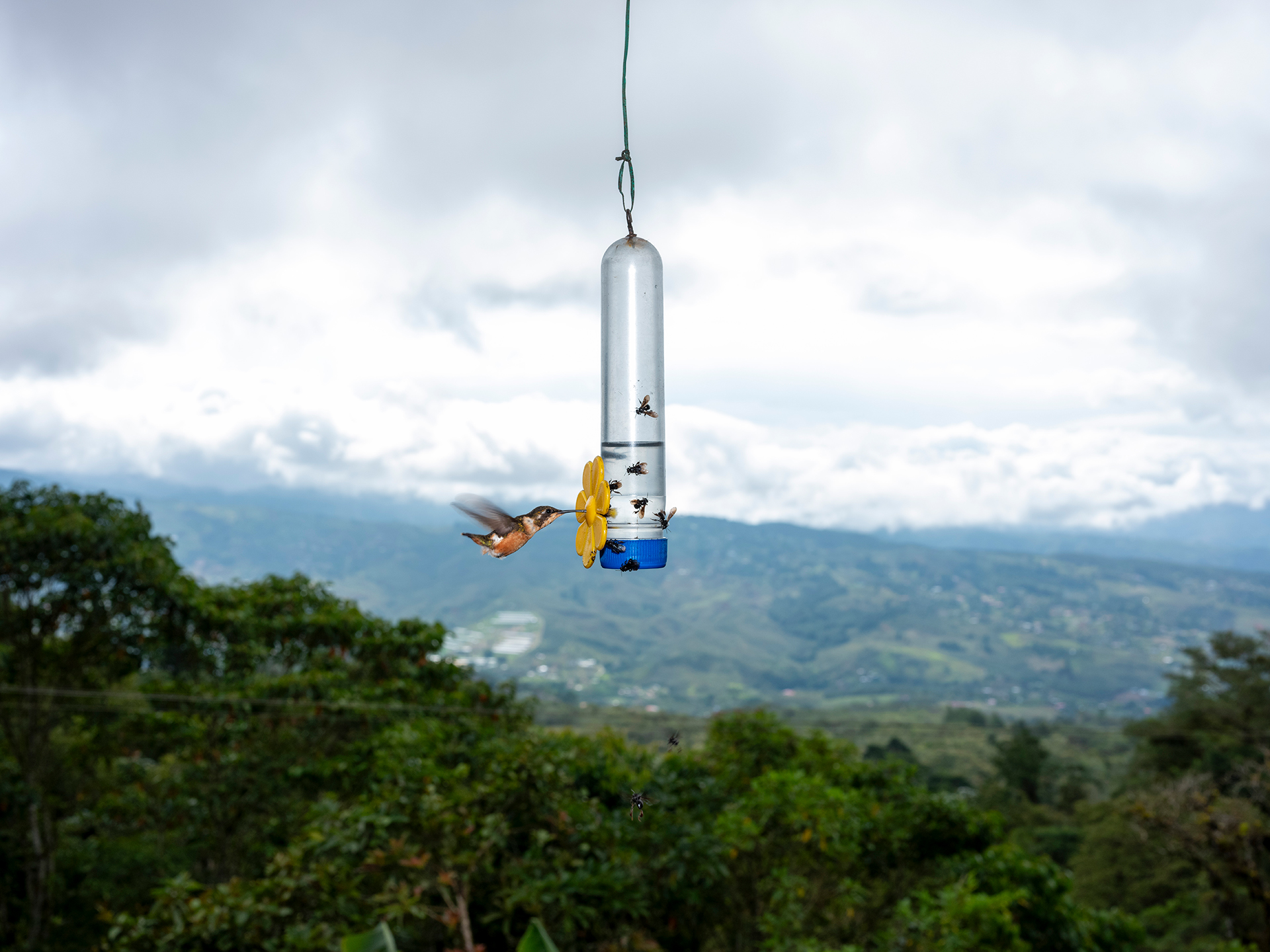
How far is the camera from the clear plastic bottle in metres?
1.53

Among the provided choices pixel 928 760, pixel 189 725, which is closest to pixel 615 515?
pixel 189 725

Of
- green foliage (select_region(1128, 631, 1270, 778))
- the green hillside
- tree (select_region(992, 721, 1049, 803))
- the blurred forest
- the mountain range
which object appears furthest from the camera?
the green hillside

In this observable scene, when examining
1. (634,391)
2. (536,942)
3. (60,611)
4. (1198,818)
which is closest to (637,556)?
(634,391)

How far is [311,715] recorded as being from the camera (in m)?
7.83

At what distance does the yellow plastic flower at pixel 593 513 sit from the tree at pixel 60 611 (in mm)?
7899

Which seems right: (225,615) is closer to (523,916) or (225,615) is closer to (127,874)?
(127,874)

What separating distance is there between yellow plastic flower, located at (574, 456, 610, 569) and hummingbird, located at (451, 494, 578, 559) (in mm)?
94

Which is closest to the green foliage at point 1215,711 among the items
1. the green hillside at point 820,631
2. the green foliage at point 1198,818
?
the green foliage at point 1198,818

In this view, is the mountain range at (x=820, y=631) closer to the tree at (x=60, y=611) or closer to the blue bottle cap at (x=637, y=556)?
the tree at (x=60, y=611)

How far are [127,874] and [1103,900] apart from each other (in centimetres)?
2339

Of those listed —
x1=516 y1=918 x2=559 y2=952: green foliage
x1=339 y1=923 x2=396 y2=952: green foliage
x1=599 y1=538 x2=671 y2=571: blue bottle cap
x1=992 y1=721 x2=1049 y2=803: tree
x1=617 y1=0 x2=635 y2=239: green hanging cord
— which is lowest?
x1=992 y1=721 x2=1049 y2=803: tree

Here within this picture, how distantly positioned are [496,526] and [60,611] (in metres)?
8.72

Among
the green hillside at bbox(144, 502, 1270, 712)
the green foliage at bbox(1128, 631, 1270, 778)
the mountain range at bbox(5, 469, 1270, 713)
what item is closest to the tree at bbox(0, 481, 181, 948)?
the green foliage at bbox(1128, 631, 1270, 778)

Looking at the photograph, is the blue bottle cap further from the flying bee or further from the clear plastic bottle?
the flying bee
